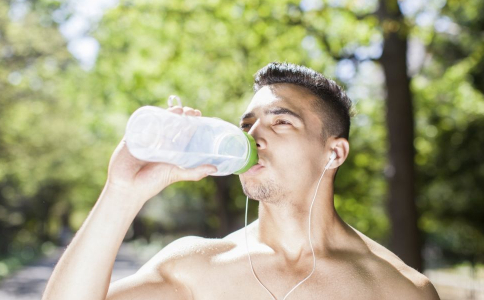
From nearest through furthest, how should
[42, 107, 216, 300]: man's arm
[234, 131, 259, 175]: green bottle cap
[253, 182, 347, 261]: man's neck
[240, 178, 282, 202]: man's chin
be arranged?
1. [42, 107, 216, 300]: man's arm
2. [234, 131, 259, 175]: green bottle cap
3. [240, 178, 282, 202]: man's chin
4. [253, 182, 347, 261]: man's neck

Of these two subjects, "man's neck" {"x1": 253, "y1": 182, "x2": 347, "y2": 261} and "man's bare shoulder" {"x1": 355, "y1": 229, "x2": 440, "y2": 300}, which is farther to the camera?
"man's neck" {"x1": 253, "y1": 182, "x2": 347, "y2": 261}

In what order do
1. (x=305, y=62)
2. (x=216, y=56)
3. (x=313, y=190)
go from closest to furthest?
(x=313, y=190), (x=305, y=62), (x=216, y=56)

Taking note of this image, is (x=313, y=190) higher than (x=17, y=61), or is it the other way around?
(x=17, y=61)

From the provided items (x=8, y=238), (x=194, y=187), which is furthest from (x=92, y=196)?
(x=194, y=187)

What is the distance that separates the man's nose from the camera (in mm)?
2695

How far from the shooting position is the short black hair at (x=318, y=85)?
10.0 feet

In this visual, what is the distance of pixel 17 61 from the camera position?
19688 mm

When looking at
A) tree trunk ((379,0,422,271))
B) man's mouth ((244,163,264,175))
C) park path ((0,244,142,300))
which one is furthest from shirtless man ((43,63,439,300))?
park path ((0,244,142,300))

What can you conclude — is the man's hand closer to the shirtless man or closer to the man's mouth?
the shirtless man

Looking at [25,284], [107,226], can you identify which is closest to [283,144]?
[107,226]

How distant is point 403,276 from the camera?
2770 mm

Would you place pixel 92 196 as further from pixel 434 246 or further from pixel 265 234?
pixel 265 234

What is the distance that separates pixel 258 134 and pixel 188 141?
40 cm

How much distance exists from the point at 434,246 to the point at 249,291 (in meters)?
32.3
